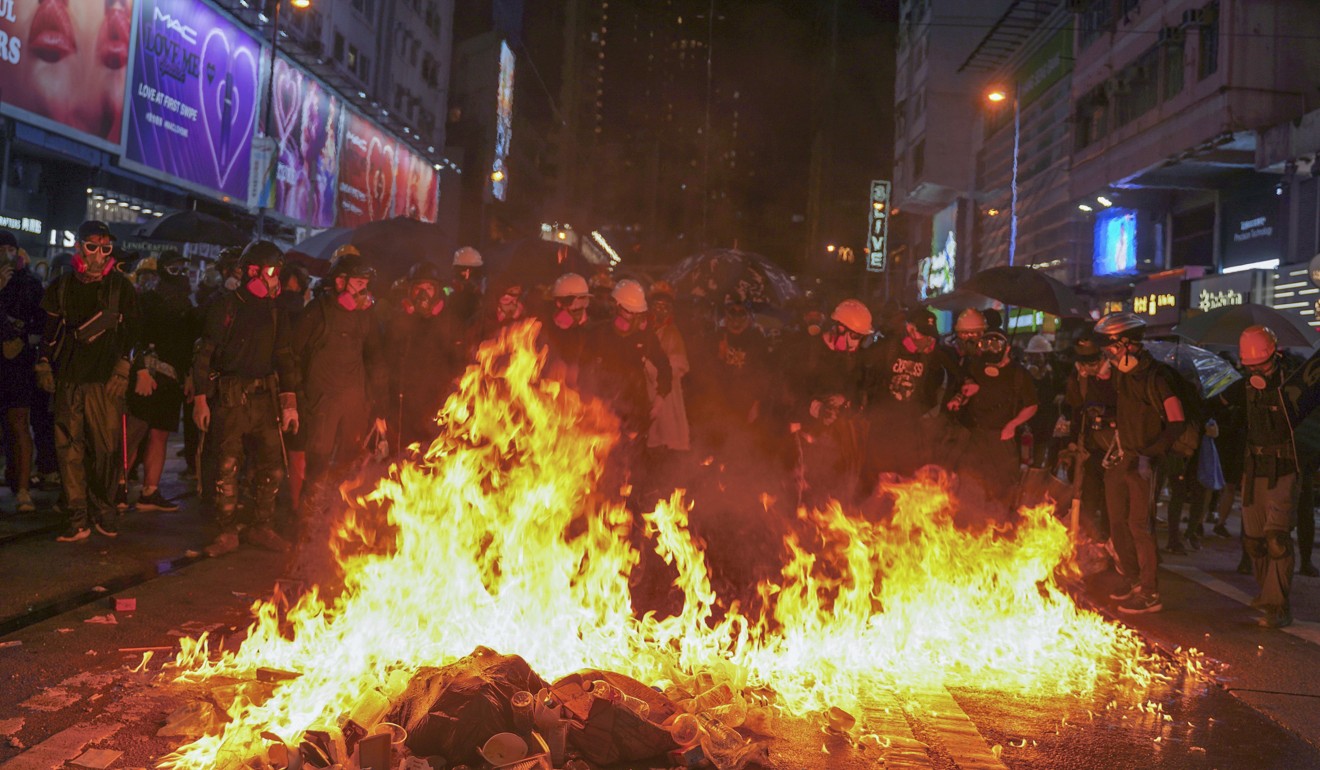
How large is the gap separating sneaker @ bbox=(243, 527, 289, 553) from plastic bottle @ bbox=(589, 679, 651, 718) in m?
4.07

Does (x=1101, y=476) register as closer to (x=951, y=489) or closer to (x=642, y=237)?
(x=951, y=489)

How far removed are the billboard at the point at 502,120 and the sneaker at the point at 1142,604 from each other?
5335cm

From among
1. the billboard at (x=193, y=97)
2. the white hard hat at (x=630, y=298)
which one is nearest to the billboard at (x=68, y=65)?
the billboard at (x=193, y=97)

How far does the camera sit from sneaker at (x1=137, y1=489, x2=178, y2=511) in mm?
8789

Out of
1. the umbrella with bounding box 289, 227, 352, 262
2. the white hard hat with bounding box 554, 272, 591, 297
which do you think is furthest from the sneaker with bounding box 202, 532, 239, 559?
the umbrella with bounding box 289, 227, 352, 262

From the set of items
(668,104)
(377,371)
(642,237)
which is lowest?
(377,371)

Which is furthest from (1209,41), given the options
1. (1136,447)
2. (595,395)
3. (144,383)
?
(144,383)

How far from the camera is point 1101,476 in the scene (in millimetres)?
8023

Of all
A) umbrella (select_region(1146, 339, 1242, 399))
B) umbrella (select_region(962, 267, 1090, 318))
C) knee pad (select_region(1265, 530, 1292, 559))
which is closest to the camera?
knee pad (select_region(1265, 530, 1292, 559))

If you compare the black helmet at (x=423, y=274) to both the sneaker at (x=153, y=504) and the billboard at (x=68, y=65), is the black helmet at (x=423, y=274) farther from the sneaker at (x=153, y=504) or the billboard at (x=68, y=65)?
the billboard at (x=68, y=65)

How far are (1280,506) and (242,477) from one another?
839cm

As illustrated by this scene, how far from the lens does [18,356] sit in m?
8.25

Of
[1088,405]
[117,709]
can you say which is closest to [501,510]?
[117,709]

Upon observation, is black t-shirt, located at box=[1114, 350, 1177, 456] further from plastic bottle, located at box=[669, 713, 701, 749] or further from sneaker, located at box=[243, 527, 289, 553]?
sneaker, located at box=[243, 527, 289, 553]
